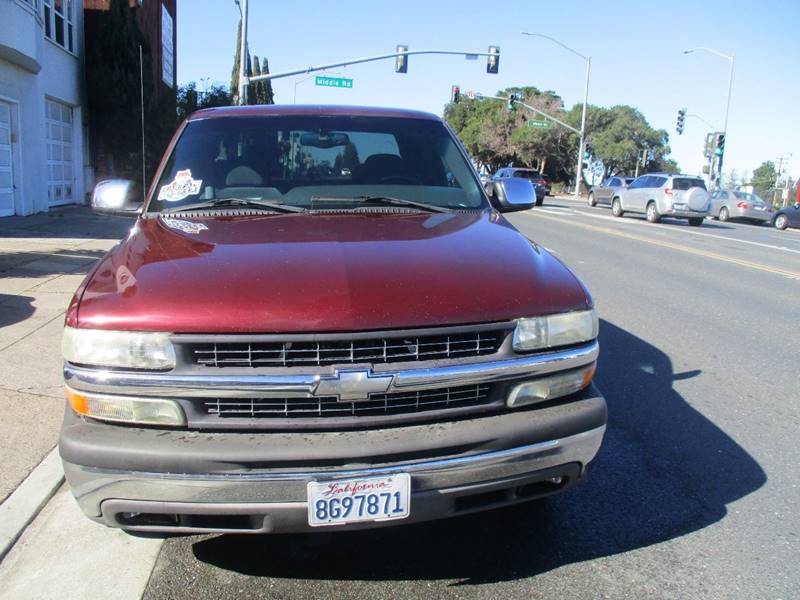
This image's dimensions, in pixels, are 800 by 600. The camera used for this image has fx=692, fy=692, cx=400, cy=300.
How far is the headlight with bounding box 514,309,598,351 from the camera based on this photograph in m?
2.54

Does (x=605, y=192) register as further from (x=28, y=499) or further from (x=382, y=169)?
(x=28, y=499)

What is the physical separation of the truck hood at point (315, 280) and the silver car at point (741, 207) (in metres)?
30.8

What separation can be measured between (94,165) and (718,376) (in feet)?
65.3

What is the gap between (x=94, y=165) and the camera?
68.5 ft

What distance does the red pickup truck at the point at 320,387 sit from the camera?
230 centimetres

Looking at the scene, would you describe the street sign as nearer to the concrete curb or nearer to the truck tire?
the truck tire

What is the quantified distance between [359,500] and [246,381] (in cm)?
55

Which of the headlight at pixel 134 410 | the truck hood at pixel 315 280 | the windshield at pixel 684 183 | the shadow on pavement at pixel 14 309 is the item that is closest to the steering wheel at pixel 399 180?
the truck hood at pixel 315 280

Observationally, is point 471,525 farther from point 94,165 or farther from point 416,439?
point 94,165

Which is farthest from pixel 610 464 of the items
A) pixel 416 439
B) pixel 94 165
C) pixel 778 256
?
pixel 94 165

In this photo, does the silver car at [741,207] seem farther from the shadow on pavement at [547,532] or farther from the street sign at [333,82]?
the shadow on pavement at [547,532]

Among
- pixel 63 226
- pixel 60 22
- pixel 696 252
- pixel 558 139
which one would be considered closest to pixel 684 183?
pixel 696 252

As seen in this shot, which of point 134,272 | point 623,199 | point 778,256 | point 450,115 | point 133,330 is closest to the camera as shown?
point 133,330

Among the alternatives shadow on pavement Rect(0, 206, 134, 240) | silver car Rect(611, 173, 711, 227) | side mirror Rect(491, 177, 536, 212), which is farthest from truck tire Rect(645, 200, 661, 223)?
side mirror Rect(491, 177, 536, 212)
